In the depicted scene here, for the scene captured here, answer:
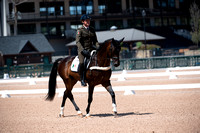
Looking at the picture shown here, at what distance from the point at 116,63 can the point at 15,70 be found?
25.1m

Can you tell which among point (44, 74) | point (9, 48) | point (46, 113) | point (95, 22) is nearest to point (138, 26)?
point (95, 22)

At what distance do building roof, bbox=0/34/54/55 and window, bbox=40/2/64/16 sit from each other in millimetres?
14226

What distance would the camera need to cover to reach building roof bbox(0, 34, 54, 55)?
51750 mm

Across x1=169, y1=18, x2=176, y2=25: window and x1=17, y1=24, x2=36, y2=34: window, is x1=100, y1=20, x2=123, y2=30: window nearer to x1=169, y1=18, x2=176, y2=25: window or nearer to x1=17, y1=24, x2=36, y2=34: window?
x1=169, y1=18, x2=176, y2=25: window

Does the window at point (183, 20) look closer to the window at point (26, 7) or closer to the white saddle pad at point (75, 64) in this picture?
the window at point (26, 7)

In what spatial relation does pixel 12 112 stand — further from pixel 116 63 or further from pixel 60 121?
pixel 116 63

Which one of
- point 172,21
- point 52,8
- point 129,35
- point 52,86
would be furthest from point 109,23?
point 52,86

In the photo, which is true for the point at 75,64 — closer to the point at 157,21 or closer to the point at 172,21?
the point at 157,21

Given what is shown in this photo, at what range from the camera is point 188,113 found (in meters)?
8.95

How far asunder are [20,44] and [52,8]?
1839 cm

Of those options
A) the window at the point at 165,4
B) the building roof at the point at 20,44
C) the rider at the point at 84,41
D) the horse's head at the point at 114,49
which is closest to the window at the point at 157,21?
the window at the point at 165,4

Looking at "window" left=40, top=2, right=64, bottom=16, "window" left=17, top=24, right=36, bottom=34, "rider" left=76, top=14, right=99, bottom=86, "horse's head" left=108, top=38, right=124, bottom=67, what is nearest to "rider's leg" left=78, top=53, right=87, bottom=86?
"rider" left=76, top=14, right=99, bottom=86

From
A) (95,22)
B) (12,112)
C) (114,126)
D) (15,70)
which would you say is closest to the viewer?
(114,126)

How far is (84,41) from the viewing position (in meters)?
9.65
